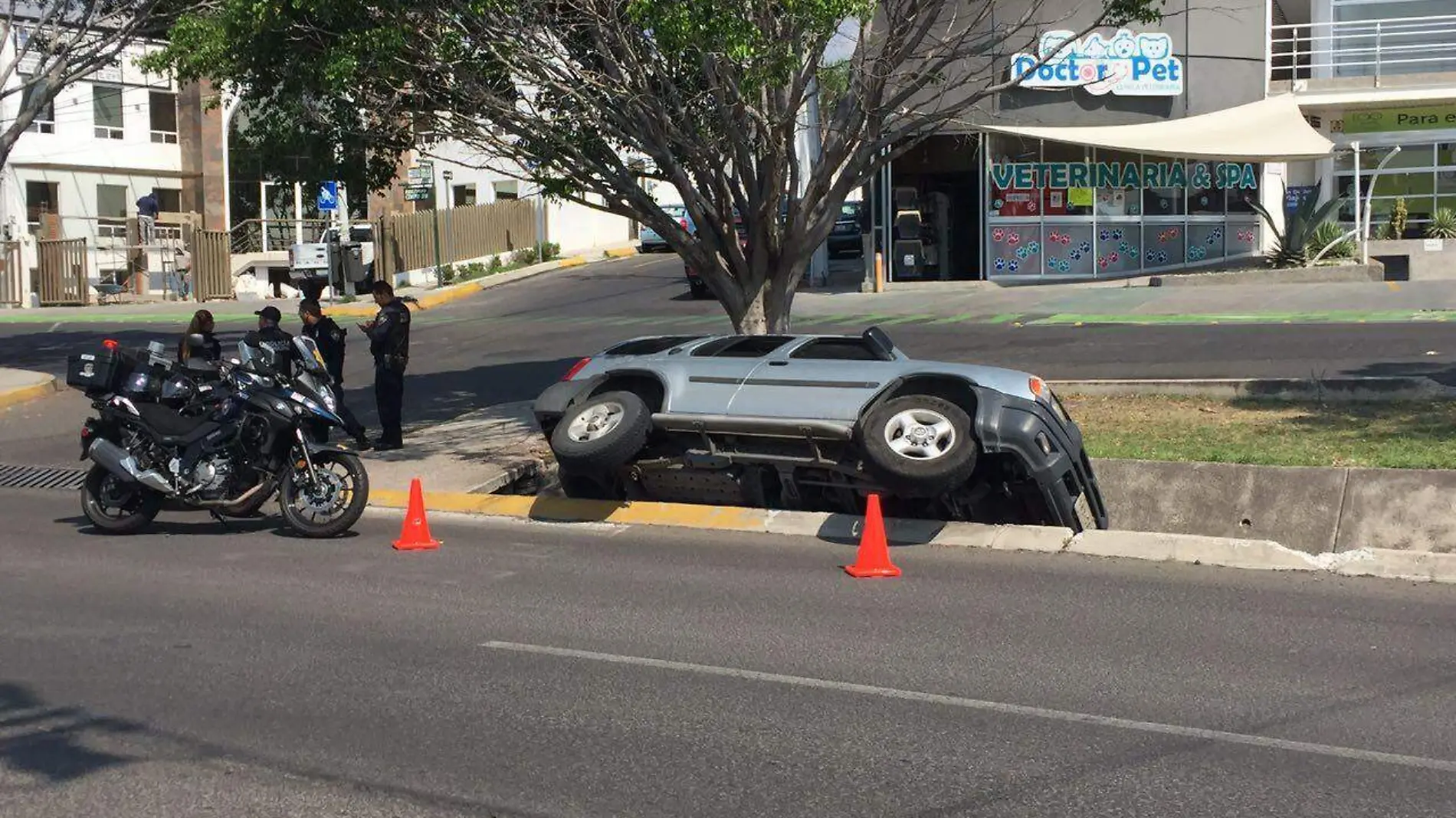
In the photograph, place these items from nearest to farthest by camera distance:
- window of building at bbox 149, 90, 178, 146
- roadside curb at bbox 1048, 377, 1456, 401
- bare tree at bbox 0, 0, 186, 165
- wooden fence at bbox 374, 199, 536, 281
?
roadside curb at bbox 1048, 377, 1456, 401 < bare tree at bbox 0, 0, 186, 165 < wooden fence at bbox 374, 199, 536, 281 < window of building at bbox 149, 90, 178, 146

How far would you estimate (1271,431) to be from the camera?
13828 millimetres

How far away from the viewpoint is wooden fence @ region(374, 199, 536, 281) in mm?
36844

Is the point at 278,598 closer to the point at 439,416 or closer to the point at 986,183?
the point at 439,416

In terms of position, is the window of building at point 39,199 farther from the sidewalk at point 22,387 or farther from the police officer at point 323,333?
the police officer at point 323,333

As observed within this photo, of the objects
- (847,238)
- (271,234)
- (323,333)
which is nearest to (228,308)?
(271,234)

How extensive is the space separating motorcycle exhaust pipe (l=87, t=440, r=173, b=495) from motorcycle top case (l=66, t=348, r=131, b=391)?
0.44 meters

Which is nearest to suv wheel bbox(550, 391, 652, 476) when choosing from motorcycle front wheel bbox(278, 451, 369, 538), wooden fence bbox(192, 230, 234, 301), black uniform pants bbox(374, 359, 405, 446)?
motorcycle front wheel bbox(278, 451, 369, 538)

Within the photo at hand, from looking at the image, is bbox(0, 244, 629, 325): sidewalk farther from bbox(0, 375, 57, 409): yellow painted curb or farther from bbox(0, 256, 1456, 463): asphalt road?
bbox(0, 375, 57, 409): yellow painted curb

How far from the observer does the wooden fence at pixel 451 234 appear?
36.8m

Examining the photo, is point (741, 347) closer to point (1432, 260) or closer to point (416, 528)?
point (416, 528)

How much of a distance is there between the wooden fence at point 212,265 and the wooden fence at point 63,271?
264cm

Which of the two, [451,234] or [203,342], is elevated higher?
[451,234]

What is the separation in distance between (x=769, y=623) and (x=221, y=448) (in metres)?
4.95

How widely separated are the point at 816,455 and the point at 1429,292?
18874mm
